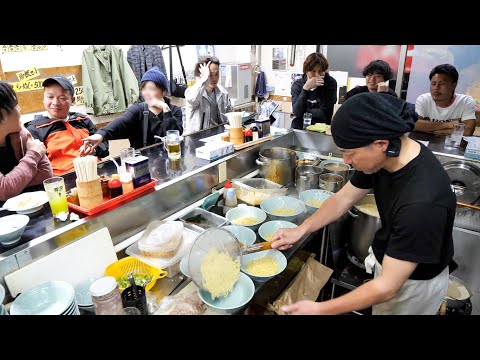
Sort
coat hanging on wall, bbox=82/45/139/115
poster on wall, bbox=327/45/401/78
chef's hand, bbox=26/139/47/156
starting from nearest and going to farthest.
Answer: chef's hand, bbox=26/139/47/156, coat hanging on wall, bbox=82/45/139/115, poster on wall, bbox=327/45/401/78

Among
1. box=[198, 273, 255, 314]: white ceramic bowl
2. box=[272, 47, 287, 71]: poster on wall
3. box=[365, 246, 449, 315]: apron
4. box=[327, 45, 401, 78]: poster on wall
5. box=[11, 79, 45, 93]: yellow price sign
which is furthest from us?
box=[272, 47, 287, 71]: poster on wall

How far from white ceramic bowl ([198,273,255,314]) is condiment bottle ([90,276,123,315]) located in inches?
14.3

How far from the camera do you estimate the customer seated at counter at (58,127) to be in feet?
7.68

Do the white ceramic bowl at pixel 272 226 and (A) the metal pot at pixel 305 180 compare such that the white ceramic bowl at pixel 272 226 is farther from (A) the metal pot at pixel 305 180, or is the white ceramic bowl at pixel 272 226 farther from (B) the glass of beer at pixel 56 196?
(B) the glass of beer at pixel 56 196

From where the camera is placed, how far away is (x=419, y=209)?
1.17 meters

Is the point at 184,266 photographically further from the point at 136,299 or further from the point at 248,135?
the point at 248,135

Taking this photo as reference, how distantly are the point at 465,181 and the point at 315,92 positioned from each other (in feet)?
6.63

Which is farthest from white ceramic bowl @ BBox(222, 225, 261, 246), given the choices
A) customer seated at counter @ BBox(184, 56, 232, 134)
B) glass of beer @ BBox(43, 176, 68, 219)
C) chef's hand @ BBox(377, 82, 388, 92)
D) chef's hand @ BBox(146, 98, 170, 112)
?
chef's hand @ BBox(377, 82, 388, 92)

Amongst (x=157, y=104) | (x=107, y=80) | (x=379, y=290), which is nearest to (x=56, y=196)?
(x=379, y=290)

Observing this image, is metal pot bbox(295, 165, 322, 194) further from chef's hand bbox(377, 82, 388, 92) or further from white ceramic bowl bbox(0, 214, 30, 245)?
white ceramic bowl bbox(0, 214, 30, 245)

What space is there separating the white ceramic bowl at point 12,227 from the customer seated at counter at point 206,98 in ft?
7.89

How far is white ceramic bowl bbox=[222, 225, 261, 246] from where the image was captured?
1.85 m

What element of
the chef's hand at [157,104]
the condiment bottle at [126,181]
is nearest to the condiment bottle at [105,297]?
the condiment bottle at [126,181]

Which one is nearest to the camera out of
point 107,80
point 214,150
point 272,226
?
point 272,226
